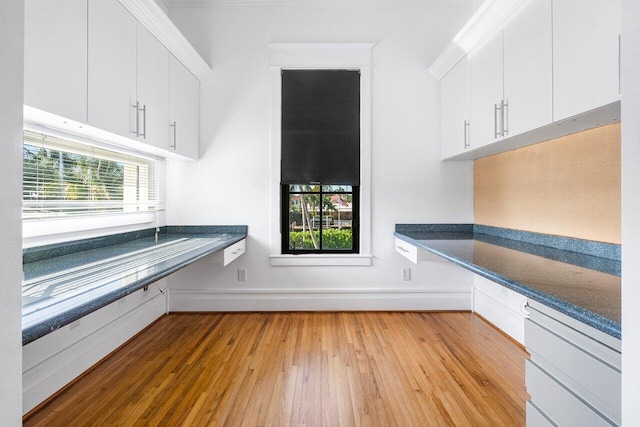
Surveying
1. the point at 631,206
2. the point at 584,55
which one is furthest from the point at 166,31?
the point at 631,206

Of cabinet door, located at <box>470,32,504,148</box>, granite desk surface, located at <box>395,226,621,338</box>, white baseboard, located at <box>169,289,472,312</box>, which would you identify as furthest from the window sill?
cabinet door, located at <box>470,32,504,148</box>

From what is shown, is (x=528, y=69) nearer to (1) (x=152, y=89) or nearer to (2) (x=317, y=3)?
→ (2) (x=317, y=3)

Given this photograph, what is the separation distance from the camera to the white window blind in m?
1.86

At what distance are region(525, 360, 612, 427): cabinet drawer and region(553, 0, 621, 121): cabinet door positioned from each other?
1.09m

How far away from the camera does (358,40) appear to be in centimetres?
325

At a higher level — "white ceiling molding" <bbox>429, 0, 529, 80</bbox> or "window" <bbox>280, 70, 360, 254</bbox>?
"white ceiling molding" <bbox>429, 0, 529, 80</bbox>

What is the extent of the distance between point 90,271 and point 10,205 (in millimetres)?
1199

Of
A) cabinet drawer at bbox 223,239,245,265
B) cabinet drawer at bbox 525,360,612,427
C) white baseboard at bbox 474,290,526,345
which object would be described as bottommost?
white baseboard at bbox 474,290,526,345

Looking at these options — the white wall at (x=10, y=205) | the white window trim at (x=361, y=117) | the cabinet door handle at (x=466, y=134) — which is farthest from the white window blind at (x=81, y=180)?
the cabinet door handle at (x=466, y=134)

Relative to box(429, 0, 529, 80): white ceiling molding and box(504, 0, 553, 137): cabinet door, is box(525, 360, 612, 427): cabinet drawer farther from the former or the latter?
box(429, 0, 529, 80): white ceiling molding

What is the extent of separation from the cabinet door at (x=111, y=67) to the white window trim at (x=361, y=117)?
4.50ft

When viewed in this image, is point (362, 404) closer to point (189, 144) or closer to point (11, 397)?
point (11, 397)

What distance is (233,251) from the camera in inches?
111

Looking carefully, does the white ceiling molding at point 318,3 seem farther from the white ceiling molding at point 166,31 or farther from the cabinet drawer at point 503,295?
the cabinet drawer at point 503,295
